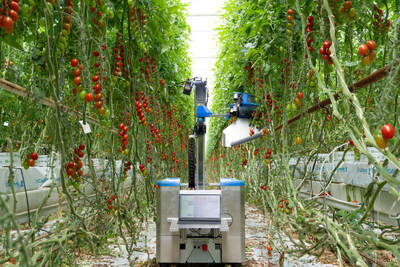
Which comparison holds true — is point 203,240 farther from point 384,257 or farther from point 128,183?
point 128,183

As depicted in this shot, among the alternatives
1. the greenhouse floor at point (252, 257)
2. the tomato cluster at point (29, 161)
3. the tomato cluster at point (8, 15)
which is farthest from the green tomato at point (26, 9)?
the greenhouse floor at point (252, 257)

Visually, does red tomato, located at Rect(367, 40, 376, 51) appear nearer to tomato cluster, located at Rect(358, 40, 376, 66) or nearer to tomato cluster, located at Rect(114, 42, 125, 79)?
tomato cluster, located at Rect(358, 40, 376, 66)

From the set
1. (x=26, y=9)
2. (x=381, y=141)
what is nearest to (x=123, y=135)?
(x=26, y=9)

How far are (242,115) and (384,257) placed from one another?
5.51 ft

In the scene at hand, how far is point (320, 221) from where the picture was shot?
178 cm

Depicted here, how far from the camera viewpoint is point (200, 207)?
2.59 metres

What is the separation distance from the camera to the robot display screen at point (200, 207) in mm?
2539

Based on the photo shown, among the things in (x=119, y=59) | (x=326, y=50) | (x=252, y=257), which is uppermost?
(x=119, y=59)

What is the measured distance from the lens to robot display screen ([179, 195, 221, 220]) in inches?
100.0

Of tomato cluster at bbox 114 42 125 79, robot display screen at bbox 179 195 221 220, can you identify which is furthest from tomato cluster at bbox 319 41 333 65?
robot display screen at bbox 179 195 221 220

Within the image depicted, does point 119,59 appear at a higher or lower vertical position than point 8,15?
higher

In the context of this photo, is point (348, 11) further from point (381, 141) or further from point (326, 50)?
point (381, 141)

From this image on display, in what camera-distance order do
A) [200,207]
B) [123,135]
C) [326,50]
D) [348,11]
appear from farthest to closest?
[200,207]
[123,135]
[348,11]
[326,50]

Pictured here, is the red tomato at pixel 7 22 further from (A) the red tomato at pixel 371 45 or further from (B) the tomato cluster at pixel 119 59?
(B) the tomato cluster at pixel 119 59
